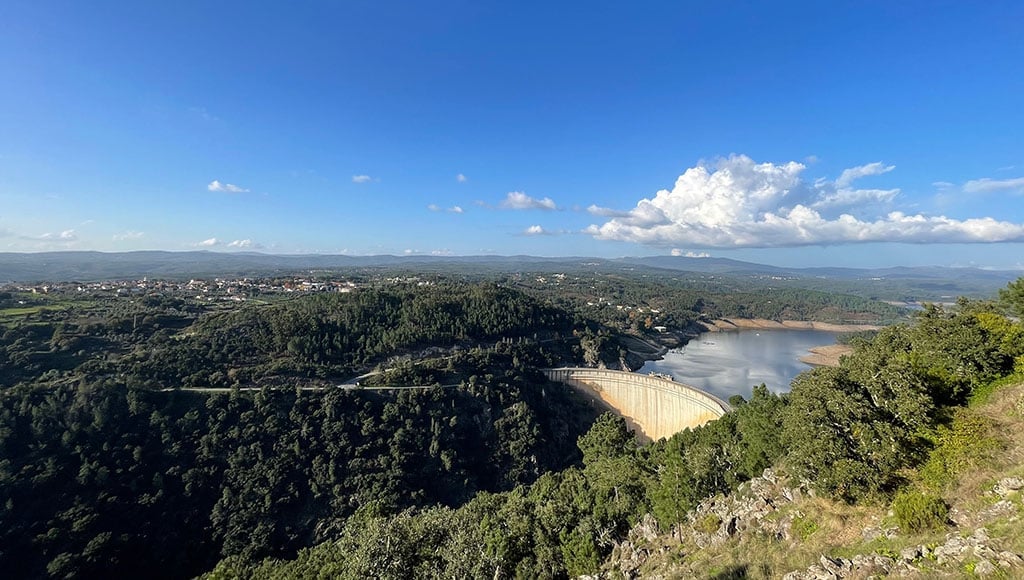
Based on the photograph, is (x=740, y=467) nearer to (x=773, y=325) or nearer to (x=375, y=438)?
(x=375, y=438)

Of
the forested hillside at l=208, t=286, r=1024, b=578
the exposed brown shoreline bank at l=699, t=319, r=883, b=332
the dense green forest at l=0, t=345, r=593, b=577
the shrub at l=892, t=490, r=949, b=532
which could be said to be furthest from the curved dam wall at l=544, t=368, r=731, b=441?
the exposed brown shoreline bank at l=699, t=319, r=883, b=332

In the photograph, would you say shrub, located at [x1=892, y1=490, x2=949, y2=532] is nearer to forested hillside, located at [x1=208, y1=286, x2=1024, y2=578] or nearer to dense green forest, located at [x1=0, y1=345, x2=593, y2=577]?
forested hillside, located at [x1=208, y1=286, x2=1024, y2=578]

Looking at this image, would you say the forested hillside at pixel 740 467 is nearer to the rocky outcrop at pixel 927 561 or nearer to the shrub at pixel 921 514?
the shrub at pixel 921 514

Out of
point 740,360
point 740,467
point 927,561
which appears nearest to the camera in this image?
point 927,561

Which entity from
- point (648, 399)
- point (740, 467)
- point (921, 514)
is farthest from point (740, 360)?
point (921, 514)

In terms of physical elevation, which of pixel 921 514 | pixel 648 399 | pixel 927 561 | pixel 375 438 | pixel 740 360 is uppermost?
pixel 921 514

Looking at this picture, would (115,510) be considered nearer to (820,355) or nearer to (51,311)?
(51,311)

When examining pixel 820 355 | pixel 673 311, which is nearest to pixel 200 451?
pixel 820 355
